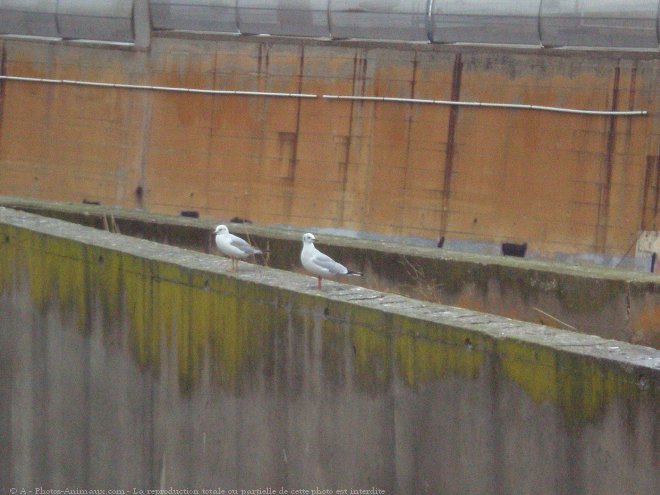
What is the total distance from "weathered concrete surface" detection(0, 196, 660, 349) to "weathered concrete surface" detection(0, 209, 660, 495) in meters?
2.58

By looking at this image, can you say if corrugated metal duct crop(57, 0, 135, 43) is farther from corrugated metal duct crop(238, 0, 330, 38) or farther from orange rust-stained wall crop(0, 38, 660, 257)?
corrugated metal duct crop(238, 0, 330, 38)

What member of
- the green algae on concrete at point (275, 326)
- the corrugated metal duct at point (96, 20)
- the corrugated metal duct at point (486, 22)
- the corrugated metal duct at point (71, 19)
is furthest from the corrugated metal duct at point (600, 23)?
the green algae on concrete at point (275, 326)

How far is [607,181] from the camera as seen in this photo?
65.2 feet

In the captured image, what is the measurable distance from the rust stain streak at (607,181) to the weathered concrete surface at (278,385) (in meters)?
11.6

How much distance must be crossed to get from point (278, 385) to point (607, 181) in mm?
13414

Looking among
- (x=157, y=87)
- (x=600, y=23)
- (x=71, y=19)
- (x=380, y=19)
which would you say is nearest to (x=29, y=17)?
(x=71, y=19)

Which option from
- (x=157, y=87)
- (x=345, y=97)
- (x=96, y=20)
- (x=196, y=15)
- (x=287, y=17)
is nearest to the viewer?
(x=345, y=97)

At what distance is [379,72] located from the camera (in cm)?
2156

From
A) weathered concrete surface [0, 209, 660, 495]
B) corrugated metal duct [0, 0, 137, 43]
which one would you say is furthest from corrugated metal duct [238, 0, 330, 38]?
weathered concrete surface [0, 209, 660, 495]

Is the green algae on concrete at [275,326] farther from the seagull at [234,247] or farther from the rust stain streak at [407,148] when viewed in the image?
the rust stain streak at [407,148]

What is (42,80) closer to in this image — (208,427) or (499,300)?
(499,300)

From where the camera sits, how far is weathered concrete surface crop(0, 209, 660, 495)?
5.88m

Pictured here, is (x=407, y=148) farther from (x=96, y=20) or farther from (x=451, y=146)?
(x=96, y=20)

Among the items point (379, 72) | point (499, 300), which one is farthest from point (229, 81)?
point (499, 300)
